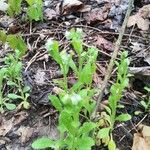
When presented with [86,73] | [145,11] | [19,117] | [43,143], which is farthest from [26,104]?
[145,11]

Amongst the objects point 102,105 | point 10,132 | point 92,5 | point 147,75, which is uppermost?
point 92,5

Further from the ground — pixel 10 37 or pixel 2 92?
pixel 10 37

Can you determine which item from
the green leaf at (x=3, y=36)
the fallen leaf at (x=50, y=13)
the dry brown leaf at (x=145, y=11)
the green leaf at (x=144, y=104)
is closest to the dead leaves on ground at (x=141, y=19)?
the dry brown leaf at (x=145, y=11)

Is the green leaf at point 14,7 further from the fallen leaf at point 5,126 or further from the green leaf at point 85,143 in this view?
the green leaf at point 85,143

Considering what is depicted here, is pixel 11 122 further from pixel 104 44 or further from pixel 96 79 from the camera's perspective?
pixel 104 44

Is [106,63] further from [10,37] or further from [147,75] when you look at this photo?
[10,37]

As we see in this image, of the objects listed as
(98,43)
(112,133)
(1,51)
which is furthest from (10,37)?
(112,133)

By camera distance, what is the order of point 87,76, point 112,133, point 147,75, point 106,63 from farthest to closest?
1. point 106,63
2. point 147,75
3. point 112,133
4. point 87,76
